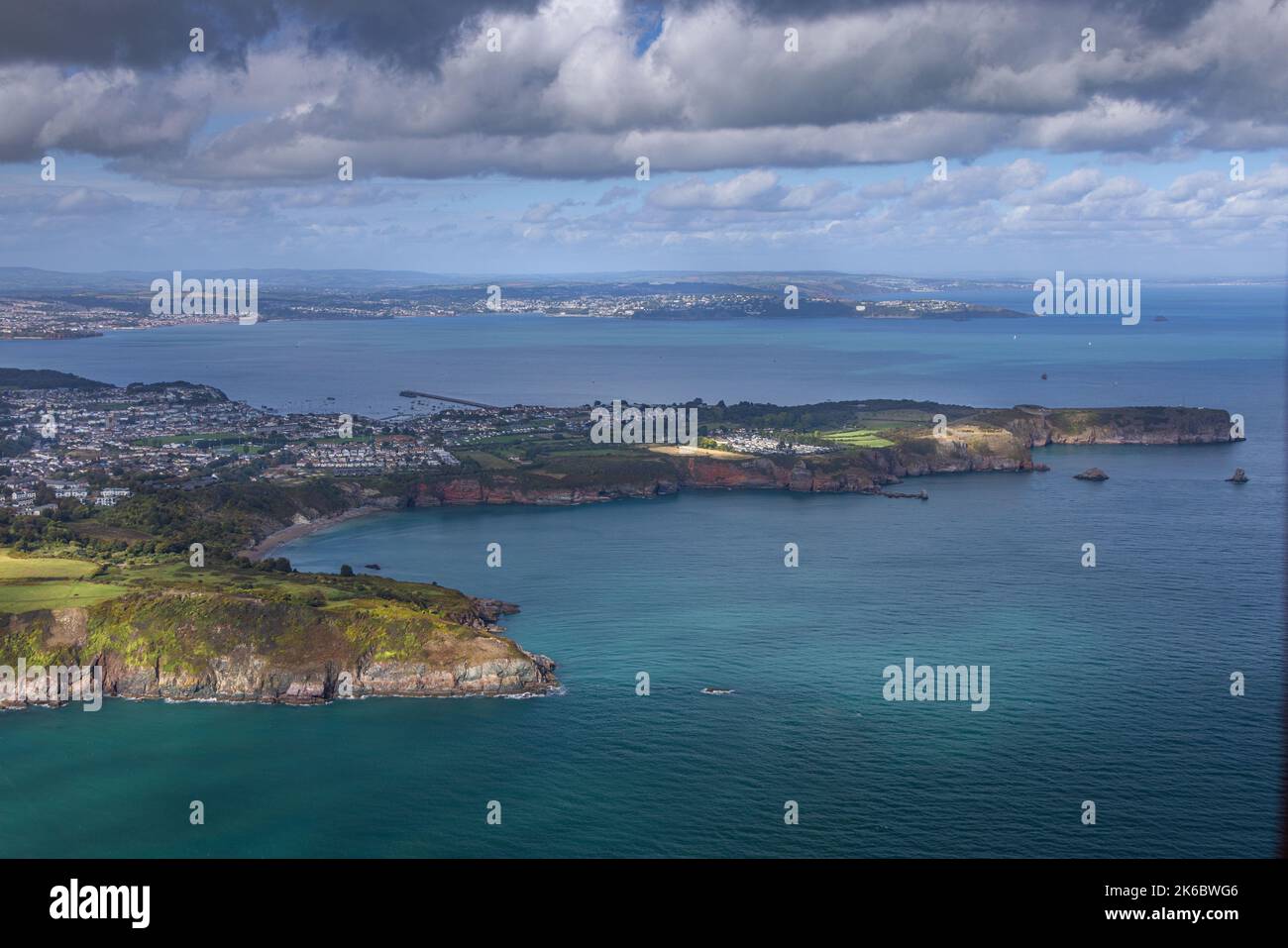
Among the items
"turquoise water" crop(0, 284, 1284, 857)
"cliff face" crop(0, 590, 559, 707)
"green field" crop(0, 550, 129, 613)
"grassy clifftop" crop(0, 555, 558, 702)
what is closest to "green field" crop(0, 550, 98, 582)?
"green field" crop(0, 550, 129, 613)

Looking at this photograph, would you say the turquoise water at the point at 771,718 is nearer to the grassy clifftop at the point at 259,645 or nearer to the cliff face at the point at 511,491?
the grassy clifftop at the point at 259,645

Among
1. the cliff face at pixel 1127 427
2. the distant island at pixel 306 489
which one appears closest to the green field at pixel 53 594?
the distant island at pixel 306 489

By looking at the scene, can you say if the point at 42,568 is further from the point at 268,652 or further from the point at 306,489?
the point at 306,489

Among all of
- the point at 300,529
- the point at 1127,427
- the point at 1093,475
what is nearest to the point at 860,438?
the point at 1093,475

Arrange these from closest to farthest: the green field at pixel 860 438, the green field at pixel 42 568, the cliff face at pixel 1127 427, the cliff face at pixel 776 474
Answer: the green field at pixel 42 568 < the cliff face at pixel 776 474 < the green field at pixel 860 438 < the cliff face at pixel 1127 427

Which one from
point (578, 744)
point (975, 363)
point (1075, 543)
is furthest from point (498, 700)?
point (975, 363)
